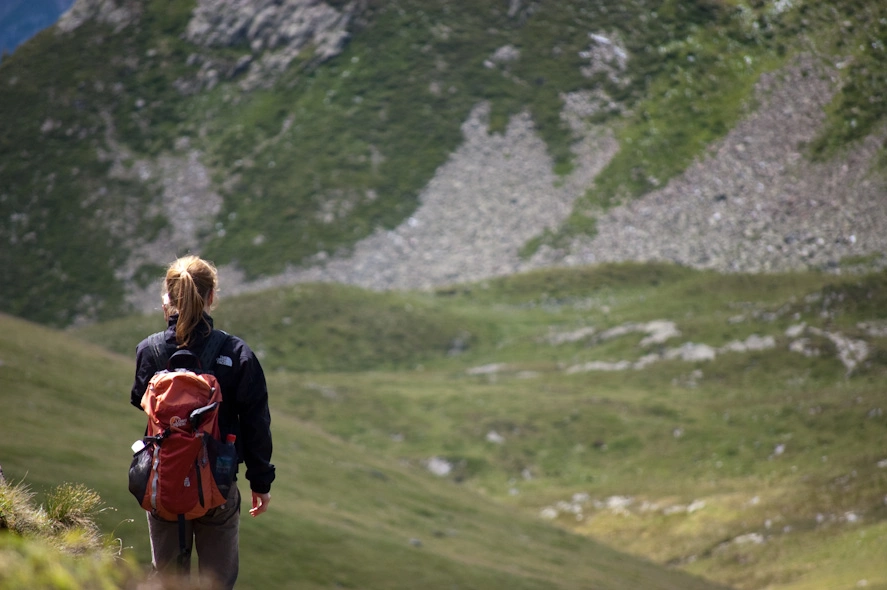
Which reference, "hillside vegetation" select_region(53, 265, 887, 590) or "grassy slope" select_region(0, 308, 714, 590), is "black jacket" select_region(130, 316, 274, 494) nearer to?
"grassy slope" select_region(0, 308, 714, 590)

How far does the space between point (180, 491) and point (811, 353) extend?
298 ft

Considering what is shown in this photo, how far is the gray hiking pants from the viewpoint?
1041 centimetres

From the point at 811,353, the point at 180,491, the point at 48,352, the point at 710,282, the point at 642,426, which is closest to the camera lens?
the point at 180,491

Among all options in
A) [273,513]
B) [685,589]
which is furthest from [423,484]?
[273,513]

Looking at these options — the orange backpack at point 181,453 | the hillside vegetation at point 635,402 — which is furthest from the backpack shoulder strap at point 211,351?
the hillside vegetation at point 635,402

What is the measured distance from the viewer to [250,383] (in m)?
10.6

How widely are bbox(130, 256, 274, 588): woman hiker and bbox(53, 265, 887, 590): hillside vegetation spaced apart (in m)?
32.0

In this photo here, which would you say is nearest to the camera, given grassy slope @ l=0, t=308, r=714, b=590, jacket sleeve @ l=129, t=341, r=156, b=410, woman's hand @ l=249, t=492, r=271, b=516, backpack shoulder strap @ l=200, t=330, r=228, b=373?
backpack shoulder strap @ l=200, t=330, r=228, b=373

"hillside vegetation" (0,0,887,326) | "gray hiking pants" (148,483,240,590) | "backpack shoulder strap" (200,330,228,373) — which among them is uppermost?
"backpack shoulder strap" (200,330,228,373)

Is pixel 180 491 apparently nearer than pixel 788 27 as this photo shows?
Yes

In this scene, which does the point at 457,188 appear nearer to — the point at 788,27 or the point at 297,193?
the point at 297,193

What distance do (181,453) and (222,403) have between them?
80cm

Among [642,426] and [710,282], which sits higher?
[642,426]

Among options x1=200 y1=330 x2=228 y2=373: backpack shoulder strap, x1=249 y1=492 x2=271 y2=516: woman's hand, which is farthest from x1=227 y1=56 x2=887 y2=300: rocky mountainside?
x1=200 y1=330 x2=228 y2=373: backpack shoulder strap
